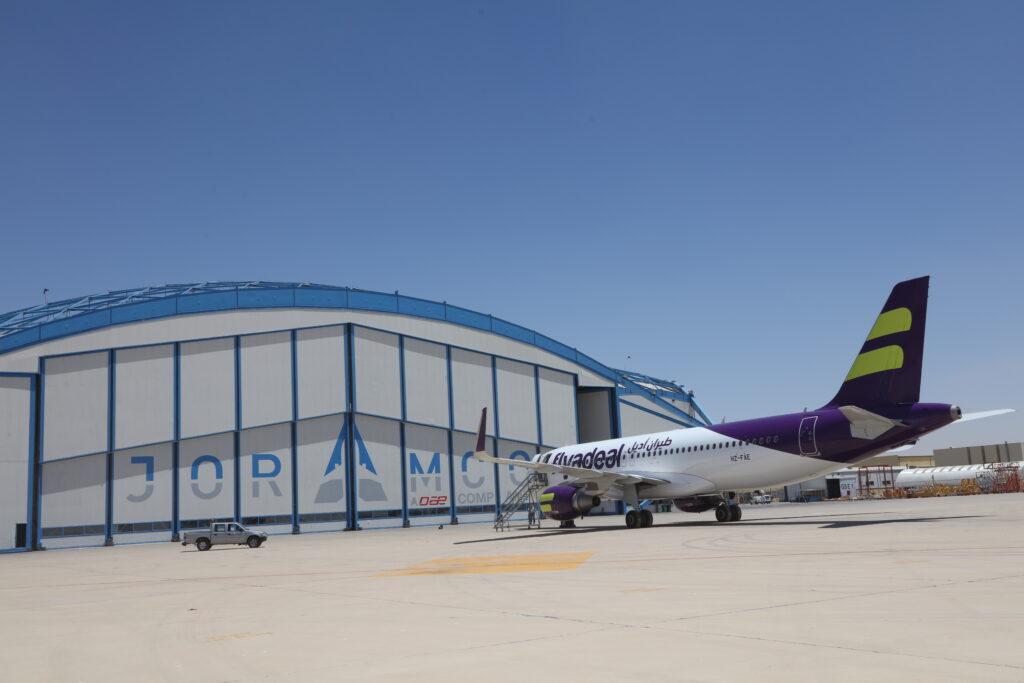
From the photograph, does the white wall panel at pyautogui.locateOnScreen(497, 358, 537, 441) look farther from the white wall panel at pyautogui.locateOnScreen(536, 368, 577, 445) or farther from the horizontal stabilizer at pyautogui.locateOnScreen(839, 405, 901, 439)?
the horizontal stabilizer at pyautogui.locateOnScreen(839, 405, 901, 439)

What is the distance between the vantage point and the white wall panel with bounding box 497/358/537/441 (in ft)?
196

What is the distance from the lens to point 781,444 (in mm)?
31797

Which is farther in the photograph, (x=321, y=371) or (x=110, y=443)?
(x=321, y=371)

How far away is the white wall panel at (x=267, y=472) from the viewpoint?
49656 millimetres

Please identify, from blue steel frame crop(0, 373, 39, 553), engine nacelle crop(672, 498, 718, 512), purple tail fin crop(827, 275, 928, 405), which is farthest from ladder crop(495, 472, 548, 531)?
blue steel frame crop(0, 373, 39, 553)

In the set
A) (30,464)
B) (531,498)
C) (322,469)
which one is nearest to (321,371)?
(322,469)

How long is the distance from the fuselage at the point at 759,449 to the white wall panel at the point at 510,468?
57.9 feet

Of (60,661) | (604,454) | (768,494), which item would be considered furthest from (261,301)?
(768,494)

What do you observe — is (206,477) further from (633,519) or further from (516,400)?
(633,519)

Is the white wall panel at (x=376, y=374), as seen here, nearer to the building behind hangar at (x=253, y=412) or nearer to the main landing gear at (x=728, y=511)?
the building behind hangar at (x=253, y=412)

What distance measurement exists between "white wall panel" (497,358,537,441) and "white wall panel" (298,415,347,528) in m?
11.9

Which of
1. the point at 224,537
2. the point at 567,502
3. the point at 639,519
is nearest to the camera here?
the point at 639,519

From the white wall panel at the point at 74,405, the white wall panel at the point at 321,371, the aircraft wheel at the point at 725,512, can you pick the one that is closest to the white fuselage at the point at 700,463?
the aircraft wheel at the point at 725,512

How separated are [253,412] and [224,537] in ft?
41.3
